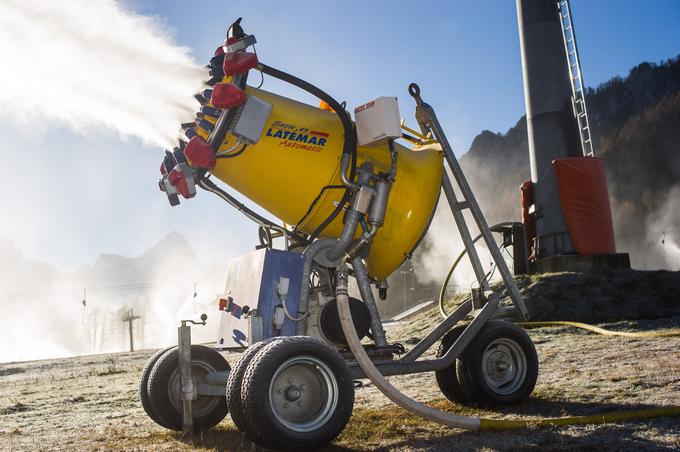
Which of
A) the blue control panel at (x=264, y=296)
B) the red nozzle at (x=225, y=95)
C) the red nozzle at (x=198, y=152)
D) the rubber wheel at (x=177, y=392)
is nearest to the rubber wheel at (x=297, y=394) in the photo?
the blue control panel at (x=264, y=296)

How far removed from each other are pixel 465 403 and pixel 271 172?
2.85 m

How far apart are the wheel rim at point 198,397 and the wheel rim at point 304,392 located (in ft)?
4.10

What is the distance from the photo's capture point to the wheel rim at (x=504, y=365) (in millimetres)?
5707

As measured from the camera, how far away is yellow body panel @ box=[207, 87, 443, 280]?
5.34 metres

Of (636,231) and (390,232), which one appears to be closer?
(390,232)

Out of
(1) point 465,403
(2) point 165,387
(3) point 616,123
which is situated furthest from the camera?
(3) point 616,123

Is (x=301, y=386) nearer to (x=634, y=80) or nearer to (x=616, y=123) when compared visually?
(x=616, y=123)

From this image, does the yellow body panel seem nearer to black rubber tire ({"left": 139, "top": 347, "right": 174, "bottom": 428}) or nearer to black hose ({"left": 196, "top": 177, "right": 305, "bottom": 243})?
black hose ({"left": 196, "top": 177, "right": 305, "bottom": 243})

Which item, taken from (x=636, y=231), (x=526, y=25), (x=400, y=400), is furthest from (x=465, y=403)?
(x=636, y=231)

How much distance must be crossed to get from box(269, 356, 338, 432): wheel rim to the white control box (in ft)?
7.32

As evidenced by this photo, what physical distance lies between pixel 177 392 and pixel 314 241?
70.2 inches

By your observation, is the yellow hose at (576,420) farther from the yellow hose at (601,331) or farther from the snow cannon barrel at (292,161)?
the yellow hose at (601,331)

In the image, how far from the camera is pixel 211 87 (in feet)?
17.6

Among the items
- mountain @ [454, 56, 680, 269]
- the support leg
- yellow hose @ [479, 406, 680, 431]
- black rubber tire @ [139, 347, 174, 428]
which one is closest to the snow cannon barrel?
the support leg
